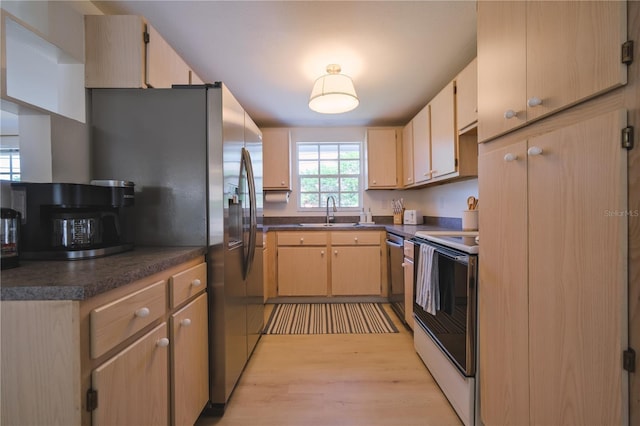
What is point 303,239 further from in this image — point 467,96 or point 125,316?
point 125,316

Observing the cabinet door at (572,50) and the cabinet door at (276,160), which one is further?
the cabinet door at (276,160)

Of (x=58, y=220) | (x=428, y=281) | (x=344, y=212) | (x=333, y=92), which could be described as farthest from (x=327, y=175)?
(x=58, y=220)

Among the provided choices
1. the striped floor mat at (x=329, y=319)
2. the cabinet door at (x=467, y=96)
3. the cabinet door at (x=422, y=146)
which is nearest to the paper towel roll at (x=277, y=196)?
the striped floor mat at (x=329, y=319)

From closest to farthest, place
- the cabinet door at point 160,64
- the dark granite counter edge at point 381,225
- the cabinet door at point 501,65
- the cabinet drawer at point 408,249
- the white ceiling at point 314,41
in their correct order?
1. the cabinet door at point 501,65
2. the cabinet door at point 160,64
3. the white ceiling at point 314,41
4. the cabinet drawer at point 408,249
5. the dark granite counter edge at point 381,225

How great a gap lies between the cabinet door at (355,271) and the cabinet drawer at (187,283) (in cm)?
196

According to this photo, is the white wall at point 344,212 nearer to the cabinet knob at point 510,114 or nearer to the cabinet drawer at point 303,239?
the cabinet drawer at point 303,239

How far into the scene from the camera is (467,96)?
191 cm

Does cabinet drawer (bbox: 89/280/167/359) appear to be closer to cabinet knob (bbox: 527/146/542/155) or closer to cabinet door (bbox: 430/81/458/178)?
cabinet knob (bbox: 527/146/542/155)

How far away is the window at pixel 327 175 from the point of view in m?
3.90

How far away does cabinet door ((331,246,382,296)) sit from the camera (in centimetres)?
315

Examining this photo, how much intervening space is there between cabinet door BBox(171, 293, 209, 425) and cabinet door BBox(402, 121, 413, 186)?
2.63m

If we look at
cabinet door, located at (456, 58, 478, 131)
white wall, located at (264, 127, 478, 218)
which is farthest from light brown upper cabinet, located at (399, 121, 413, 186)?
cabinet door, located at (456, 58, 478, 131)

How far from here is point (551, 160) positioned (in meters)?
0.89

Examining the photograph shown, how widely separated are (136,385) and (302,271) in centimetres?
231
